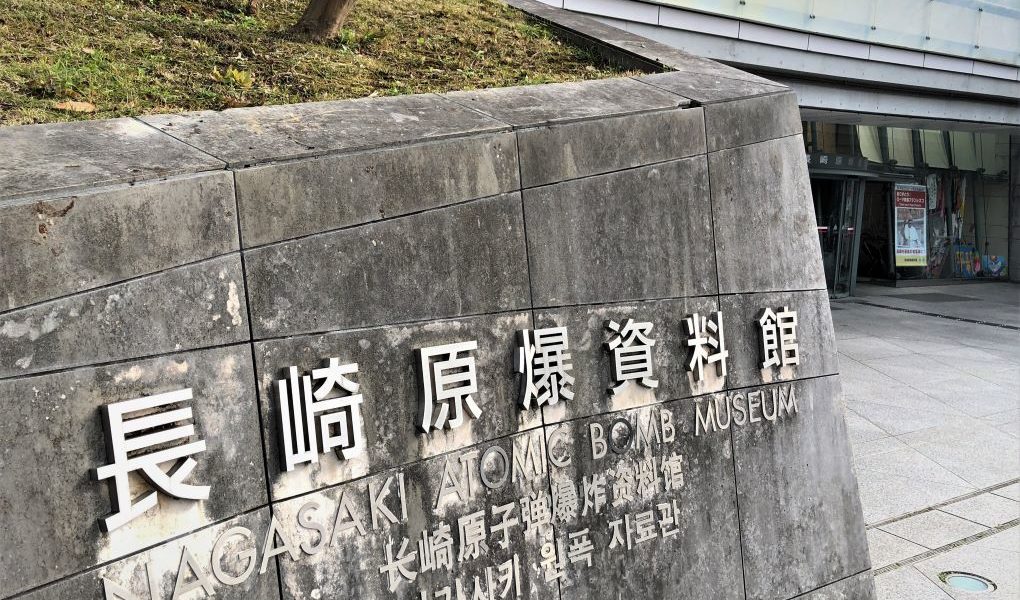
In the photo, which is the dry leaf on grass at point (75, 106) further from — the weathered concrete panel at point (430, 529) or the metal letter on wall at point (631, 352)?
the metal letter on wall at point (631, 352)

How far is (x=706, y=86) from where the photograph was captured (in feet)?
16.8

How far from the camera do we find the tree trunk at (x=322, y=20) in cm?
554

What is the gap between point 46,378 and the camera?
7.98 ft

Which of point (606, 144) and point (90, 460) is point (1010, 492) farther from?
point (90, 460)

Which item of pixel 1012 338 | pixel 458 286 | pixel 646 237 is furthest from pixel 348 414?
pixel 1012 338

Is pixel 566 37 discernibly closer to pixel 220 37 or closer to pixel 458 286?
Answer: pixel 220 37

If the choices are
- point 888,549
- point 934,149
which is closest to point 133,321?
point 888,549

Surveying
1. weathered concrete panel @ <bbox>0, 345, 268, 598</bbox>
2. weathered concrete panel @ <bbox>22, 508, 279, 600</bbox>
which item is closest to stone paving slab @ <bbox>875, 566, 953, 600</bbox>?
weathered concrete panel @ <bbox>22, 508, 279, 600</bbox>

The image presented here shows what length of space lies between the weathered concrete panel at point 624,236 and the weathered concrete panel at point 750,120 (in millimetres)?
251

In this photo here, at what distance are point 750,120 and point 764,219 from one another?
23.9 inches

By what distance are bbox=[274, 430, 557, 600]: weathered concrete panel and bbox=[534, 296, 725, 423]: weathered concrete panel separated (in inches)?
15.0

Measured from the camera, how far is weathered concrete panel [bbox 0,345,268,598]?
2.38 metres

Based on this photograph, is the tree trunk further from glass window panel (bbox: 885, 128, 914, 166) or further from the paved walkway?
glass window panel (bbox: 885, 128, 914, 166)

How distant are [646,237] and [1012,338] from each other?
11924 mm
